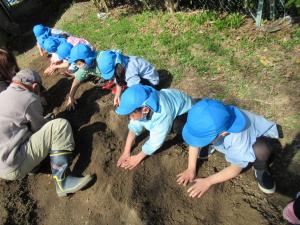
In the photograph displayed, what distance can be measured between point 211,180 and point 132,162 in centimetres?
85

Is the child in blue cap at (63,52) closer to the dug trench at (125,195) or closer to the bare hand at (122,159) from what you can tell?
the dug trench at (125,195)

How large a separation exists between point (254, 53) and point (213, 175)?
211 cm

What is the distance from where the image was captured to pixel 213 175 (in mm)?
2924

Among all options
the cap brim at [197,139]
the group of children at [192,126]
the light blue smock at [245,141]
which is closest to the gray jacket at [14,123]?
the group of children at [192,126]

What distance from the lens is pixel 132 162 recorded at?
3.38 meters

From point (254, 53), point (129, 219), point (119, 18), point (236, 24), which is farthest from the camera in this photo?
point (119, 18)

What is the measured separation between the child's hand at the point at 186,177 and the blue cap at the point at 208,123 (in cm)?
61

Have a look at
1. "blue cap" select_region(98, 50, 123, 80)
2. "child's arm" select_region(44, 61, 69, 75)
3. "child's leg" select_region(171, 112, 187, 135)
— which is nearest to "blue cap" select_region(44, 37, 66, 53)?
"child's arm" select_region(44, 61, 69, 75)

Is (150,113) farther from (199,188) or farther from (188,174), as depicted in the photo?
(199,188)

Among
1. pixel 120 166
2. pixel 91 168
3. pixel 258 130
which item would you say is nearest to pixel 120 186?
pixel 120 166

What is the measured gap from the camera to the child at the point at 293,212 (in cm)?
239

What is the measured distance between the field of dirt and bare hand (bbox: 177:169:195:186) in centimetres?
6

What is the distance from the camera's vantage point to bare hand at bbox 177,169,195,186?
3.09 meters

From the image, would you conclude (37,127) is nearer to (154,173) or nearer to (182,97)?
(154,173)
